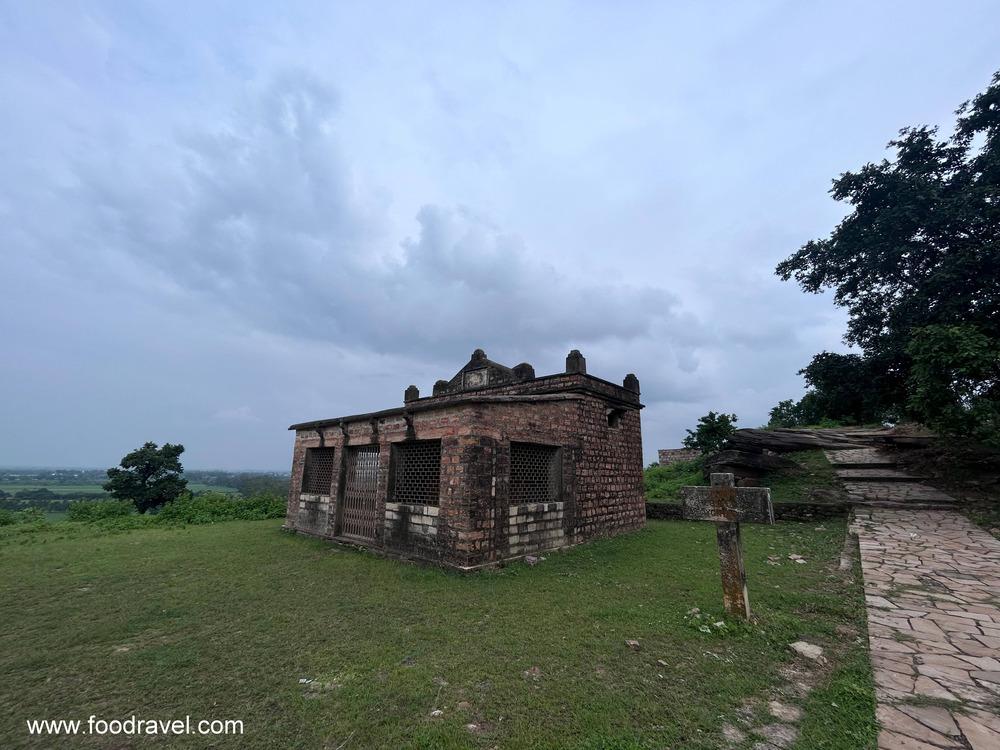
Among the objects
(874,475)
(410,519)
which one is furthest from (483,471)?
(874,475)

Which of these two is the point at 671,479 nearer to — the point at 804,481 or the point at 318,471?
the point at 804,481

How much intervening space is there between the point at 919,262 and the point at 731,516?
14.1 m

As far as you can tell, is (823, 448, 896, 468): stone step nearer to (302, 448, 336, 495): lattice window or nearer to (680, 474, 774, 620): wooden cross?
(680, 474, 774, 620): wooden cross

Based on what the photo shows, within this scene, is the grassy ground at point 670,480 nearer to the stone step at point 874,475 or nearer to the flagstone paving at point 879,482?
the stone step at point 874,475

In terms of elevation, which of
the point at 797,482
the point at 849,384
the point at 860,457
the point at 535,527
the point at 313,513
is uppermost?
the point at 849,384

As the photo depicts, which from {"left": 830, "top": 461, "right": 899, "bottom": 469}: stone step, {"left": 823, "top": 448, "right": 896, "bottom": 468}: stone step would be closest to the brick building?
{"left": 830, "top": 461, "right": 899, "bottom": 469}: stone step

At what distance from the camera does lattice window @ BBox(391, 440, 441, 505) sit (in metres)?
8.17

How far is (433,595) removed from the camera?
5832 mm

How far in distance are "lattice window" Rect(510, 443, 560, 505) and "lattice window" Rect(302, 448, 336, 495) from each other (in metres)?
5.39

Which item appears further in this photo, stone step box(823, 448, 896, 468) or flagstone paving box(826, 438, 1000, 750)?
stone step box(823, 448, 896, 468)

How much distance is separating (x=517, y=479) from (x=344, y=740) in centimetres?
582

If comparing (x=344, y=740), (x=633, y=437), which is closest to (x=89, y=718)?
(x=344, y=740)

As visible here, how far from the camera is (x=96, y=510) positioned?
15.3m

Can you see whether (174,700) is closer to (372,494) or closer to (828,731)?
(828,731)
